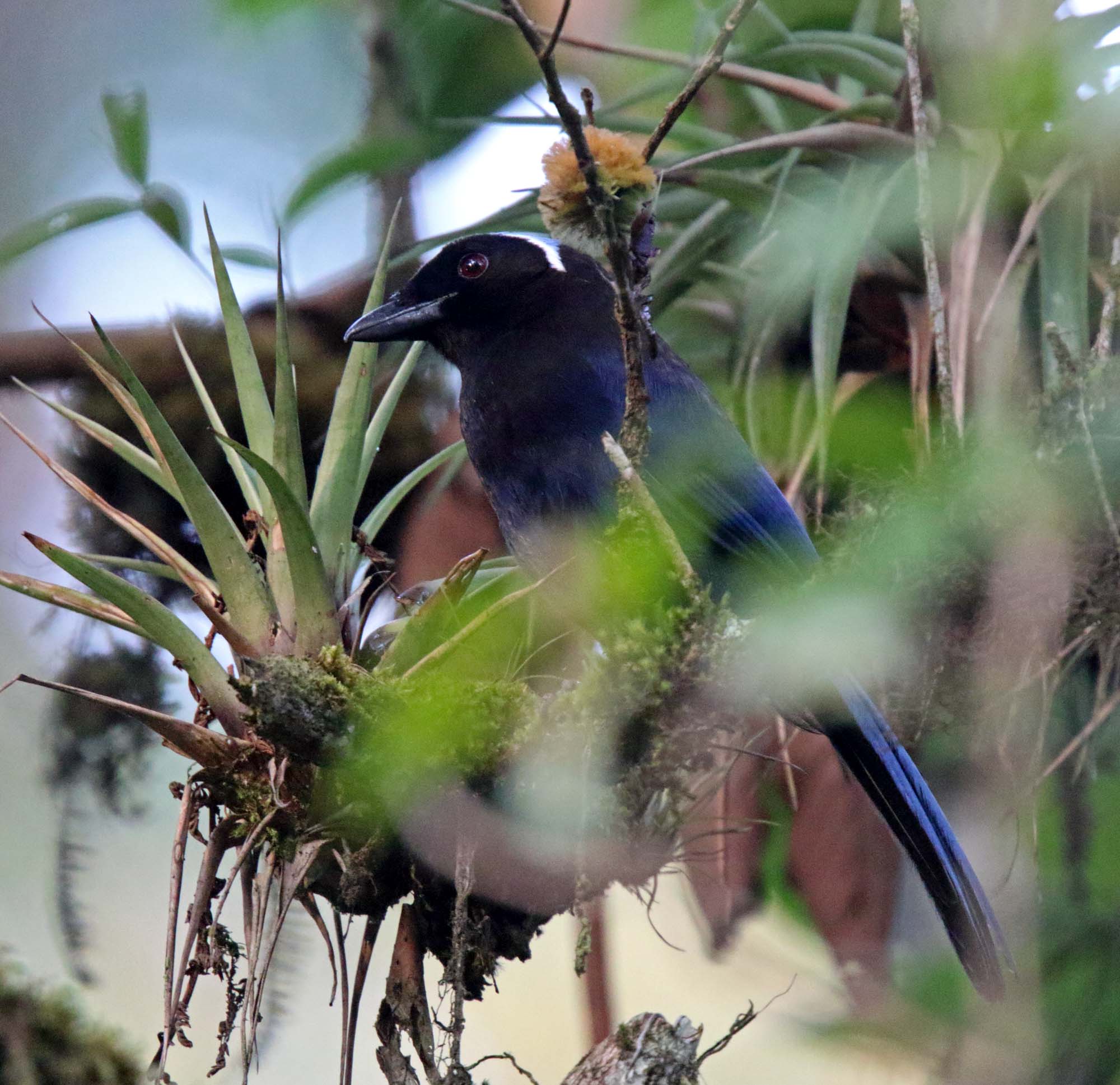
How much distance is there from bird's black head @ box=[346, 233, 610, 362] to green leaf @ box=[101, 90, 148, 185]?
1.07 feet

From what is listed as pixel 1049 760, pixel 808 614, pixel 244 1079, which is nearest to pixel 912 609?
pixel 808 614

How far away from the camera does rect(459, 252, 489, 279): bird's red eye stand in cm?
152

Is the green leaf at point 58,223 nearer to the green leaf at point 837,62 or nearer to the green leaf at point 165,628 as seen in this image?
the green leaf at point 165,628

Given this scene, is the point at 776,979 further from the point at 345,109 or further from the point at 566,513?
the point at 345,109

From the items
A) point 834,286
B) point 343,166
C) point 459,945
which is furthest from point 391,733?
point 343,166

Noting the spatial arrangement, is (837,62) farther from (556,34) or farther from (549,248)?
(556,34)

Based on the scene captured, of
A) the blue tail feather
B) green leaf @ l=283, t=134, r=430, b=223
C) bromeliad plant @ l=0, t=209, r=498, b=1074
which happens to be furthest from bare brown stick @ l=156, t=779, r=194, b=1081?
green leaf @ l=283, t=134, r=430, b=223

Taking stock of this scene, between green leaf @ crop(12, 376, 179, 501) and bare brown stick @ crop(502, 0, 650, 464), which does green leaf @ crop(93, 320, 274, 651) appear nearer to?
green leaf @ crop(12, 376, 179, 501)

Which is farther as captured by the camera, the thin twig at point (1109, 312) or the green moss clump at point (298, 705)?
the thin twig at point (1109, 312)

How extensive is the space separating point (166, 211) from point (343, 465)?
44 cm

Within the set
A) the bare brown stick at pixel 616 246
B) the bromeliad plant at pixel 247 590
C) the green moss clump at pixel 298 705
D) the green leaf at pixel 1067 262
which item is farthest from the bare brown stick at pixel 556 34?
the green leaf at pixel 1067 262

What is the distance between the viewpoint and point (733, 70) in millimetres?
1658

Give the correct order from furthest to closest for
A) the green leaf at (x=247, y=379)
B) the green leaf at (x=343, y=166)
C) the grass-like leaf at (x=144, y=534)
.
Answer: the green leaf at (x=343, y=166) < the green leaf at (x=247, y=379) < the grass-like leaf at (x=144, y=534)

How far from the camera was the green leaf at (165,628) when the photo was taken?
3.34ft
